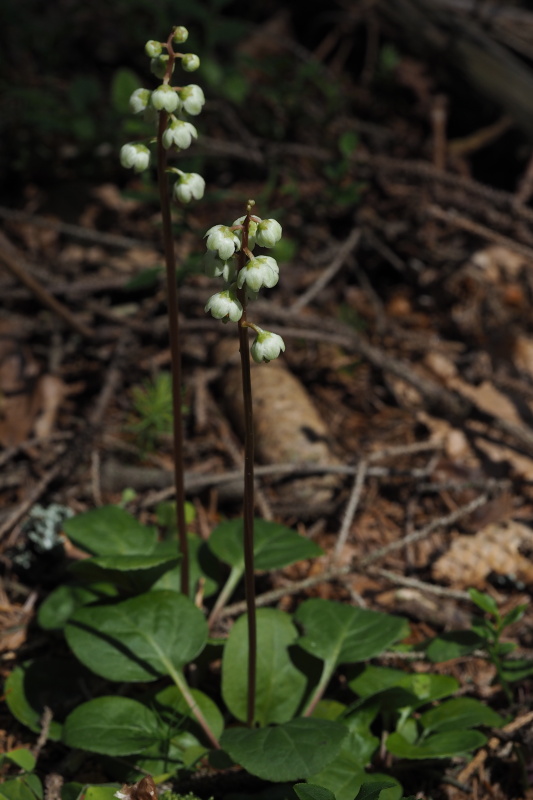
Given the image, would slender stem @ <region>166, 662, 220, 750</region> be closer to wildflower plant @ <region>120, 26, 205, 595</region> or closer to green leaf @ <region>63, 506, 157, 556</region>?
green leaf @ <region>63, 506, 157, 556</region>

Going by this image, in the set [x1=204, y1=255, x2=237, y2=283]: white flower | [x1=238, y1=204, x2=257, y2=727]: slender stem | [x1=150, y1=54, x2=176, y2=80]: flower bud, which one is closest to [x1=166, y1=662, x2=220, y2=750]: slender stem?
[x1=238, y1=204, x2=257, y2=727]: slender stem

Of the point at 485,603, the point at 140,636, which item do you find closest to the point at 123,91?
the point at 140,636

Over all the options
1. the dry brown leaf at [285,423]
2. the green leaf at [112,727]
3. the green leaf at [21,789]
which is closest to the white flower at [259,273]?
the green leaf at [112,727]

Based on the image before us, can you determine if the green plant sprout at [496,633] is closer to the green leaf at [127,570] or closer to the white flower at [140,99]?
the green leaf at [127,570]

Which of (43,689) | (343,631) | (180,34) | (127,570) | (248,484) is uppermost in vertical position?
(180,34)

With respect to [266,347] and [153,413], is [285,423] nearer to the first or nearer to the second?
[153,413]

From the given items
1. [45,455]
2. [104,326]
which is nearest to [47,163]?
[104,326]
